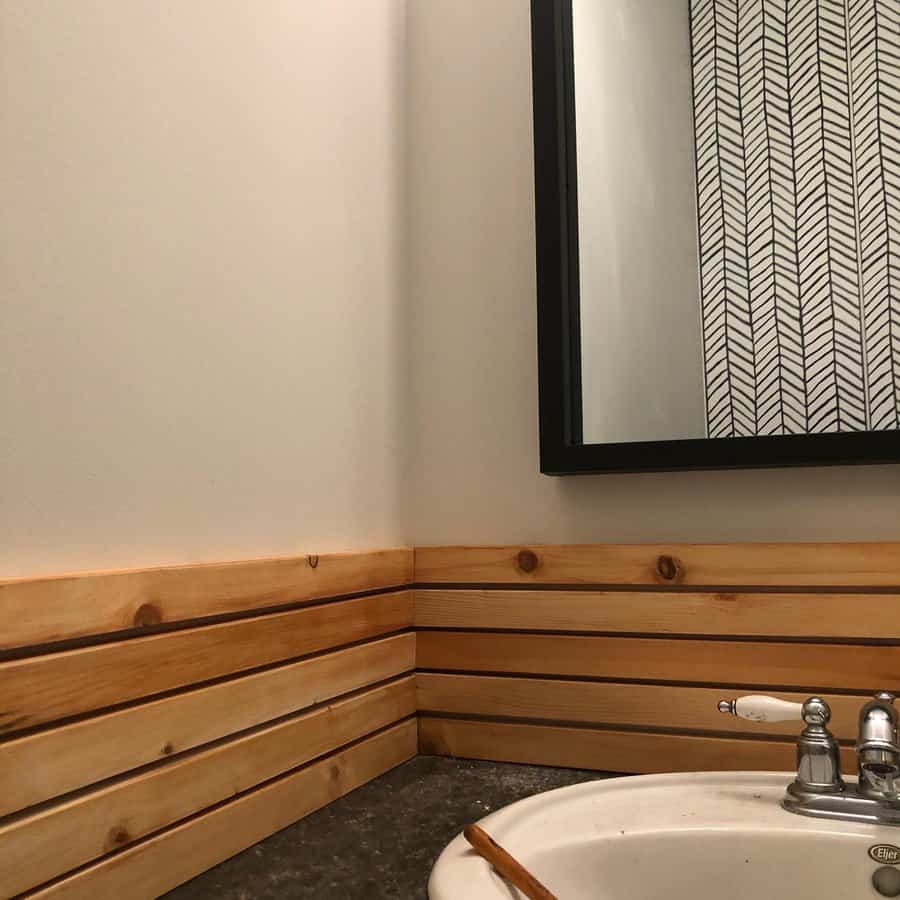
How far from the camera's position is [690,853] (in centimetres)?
76

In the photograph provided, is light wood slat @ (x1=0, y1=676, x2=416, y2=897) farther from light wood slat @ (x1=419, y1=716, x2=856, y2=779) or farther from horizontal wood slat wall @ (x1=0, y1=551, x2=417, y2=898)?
light wood slat @ (x1=419, y1=716, x2=856, y2=779)

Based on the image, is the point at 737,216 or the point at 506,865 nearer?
the point at 506,865

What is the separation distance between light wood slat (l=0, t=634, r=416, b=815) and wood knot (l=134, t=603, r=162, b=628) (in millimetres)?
68

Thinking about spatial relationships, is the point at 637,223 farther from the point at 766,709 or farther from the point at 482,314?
the point at 766,709

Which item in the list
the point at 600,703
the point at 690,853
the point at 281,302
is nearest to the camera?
the point at 690,853

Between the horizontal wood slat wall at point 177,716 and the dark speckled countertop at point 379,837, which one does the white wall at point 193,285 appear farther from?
the dark speckled countertop at point 379,837

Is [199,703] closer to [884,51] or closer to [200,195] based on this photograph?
[200,195]

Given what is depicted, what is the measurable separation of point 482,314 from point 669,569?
443 millimetres

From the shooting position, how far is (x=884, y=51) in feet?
3.31

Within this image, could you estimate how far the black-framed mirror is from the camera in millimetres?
1005

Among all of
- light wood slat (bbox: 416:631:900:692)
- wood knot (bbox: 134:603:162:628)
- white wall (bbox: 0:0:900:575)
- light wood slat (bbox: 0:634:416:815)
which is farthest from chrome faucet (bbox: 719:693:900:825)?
wood knot (bbox: 134:603:162:628)

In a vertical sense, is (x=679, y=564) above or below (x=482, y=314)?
below

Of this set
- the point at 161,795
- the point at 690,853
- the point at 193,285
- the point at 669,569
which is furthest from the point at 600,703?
the point at 193,285

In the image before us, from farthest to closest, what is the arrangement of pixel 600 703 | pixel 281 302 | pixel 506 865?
pixel 600 703
pixel 281 302
pixel 506 865
